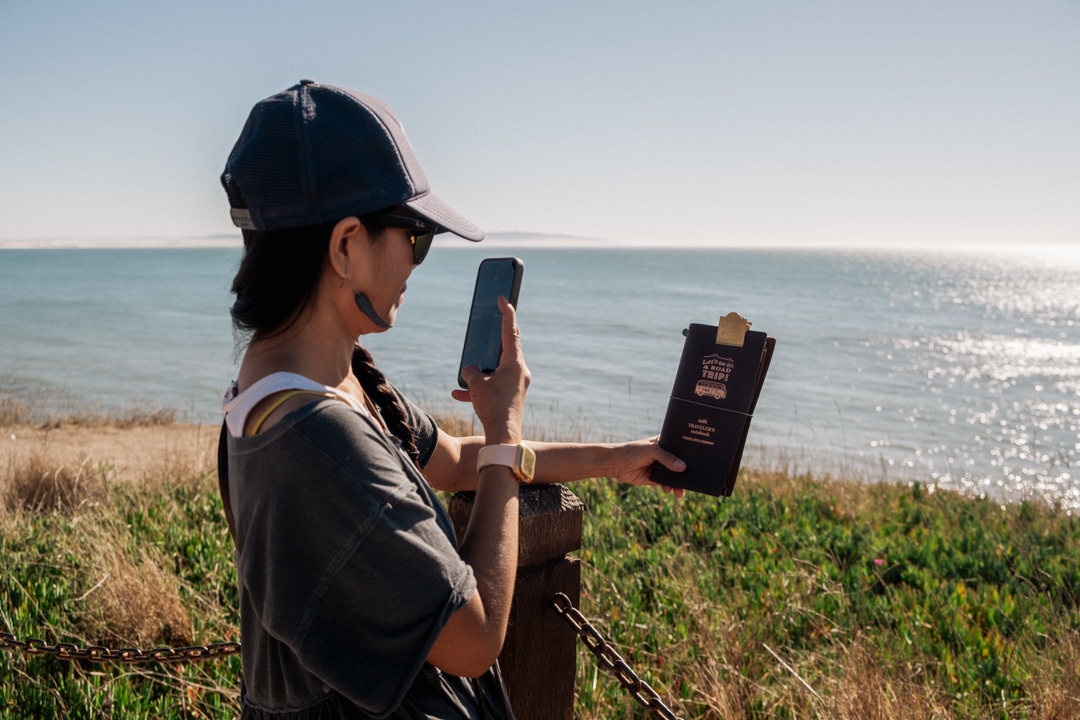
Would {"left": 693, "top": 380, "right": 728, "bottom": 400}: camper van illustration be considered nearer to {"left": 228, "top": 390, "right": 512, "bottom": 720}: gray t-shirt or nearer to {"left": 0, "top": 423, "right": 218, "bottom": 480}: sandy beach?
{"left": 228, "top": 390, "right": 512, "bottom": 720}: gray t-shirt

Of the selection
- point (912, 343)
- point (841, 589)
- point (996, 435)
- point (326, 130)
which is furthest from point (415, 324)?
point (326, 130)

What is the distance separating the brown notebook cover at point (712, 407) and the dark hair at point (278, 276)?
0.91 metres

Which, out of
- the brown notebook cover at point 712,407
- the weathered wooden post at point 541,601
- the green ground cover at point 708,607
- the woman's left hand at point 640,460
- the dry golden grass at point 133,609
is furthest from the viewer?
the dry golden grass at point 133,609

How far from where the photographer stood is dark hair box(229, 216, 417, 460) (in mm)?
1361

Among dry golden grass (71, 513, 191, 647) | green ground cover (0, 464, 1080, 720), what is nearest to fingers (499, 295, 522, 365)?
green ground cover (0, 464, 1080, 720)

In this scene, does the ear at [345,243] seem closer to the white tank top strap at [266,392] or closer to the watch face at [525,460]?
the white tank top strap at [266,392]

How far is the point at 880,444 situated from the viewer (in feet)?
52.9

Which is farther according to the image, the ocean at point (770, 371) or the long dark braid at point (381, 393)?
the ocean at point (770, 371)

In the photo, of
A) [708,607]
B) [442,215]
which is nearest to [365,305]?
[442,215]

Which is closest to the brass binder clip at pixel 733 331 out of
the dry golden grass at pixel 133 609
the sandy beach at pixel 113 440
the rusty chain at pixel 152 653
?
the rusty chain at pixel 152 653

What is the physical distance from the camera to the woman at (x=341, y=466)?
1147 mm

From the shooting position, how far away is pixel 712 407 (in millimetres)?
1927

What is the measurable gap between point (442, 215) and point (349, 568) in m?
0.66

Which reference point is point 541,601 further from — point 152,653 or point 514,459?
point 152,653
